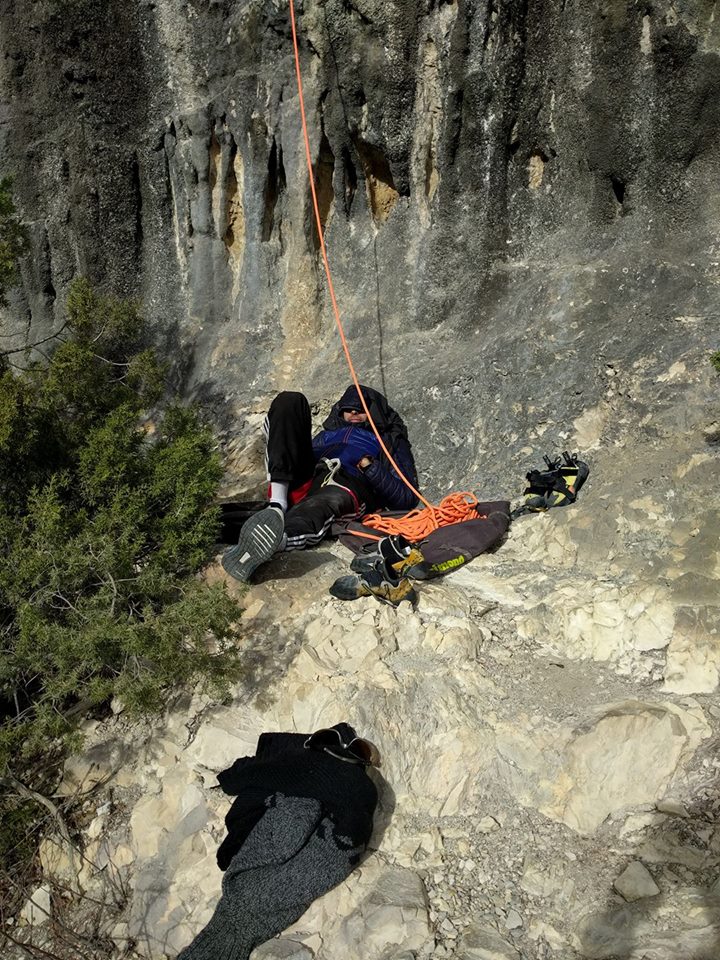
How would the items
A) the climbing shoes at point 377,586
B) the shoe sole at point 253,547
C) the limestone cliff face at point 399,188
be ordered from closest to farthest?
the climbing shoes at point 377,586 < the shoe sole at point 253,547 < the limestone cliff face at point 399,188

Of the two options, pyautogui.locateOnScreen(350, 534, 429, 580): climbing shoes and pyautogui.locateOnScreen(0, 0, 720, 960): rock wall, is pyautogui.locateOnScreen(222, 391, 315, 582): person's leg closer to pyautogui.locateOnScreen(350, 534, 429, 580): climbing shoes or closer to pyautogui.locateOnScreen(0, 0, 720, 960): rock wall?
pyautogui.locateOnScreen(0, 0, 720, 960): rock wall

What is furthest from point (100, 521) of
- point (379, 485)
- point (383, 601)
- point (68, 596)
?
point (379, 485)

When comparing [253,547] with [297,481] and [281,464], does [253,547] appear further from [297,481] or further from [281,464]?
[297,481]

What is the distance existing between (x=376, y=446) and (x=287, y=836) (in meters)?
3.48

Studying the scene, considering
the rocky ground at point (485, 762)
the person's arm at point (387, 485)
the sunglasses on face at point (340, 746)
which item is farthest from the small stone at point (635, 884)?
the person's arm at point (387, 485)

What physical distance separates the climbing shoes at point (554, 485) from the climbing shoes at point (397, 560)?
2.84 ft

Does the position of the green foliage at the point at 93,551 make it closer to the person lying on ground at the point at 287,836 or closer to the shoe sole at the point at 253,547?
the shoe sole at the point at 253,547

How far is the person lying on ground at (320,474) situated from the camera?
4.27 metres

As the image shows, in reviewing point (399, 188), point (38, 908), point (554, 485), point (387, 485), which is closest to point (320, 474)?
point (387, 485)

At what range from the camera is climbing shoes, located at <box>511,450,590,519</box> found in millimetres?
4680

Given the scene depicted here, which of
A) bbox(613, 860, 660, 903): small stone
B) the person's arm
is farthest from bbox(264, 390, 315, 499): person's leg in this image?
bbox(613, 860, 660, 903): small stone

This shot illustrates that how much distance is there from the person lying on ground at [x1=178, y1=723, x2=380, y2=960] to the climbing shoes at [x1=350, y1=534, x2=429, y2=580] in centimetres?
127

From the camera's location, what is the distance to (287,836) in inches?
110

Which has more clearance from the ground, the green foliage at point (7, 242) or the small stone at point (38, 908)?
the green foliage at point (7, 242)
